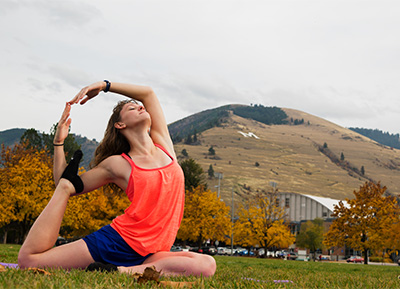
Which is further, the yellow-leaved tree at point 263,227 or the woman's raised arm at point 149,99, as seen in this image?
the yellow-leaved tree at point 263,227

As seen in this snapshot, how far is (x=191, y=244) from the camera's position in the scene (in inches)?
2987

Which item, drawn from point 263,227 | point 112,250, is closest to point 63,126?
point 112,250

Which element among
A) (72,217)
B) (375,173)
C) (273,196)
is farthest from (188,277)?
(375,173)

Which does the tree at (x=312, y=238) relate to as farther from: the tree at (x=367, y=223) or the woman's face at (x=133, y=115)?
the woman's face at (x=133, y=115)

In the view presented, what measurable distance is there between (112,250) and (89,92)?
1665 mm

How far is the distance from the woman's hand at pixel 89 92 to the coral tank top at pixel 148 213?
0.88m

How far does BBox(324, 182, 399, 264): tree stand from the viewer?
31.2 m

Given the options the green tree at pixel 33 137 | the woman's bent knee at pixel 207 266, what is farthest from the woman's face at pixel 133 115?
the green tree at pixel 33 137

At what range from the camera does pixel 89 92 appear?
15.8ft

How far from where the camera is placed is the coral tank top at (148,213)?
4363mm

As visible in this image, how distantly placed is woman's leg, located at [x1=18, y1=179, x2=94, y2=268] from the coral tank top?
423 mm

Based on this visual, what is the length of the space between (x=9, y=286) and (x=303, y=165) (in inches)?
7118

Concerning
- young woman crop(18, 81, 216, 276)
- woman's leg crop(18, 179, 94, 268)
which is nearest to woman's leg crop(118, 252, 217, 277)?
young woman crop(18, 81, 216, 276)

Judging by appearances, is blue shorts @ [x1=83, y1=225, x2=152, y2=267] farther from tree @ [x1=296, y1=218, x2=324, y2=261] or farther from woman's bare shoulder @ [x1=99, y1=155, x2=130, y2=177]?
tree @ [x1=296, y1=218, x2=324, y2=261]
